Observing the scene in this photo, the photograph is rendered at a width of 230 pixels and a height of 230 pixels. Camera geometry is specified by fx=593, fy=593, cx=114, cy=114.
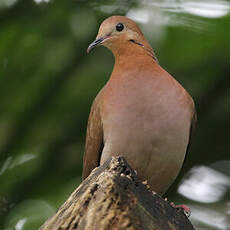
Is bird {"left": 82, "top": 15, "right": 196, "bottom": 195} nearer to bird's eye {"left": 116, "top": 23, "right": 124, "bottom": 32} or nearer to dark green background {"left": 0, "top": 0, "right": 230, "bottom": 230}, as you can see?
bird's eye {"left": 116, "top": 23, "right": 124, "bottom": 32}

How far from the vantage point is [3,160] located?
3359mm

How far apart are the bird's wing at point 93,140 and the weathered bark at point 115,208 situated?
148cm

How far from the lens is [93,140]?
10.8 ft

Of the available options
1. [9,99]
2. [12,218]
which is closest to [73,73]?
[9,99]

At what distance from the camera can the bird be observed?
10.0ft

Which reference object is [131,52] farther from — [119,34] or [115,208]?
[115,208]

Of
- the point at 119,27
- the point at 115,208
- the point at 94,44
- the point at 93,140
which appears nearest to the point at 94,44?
the point at 94,44

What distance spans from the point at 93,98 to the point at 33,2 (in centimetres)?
72

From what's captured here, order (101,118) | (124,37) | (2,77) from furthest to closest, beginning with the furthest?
(2,77) → (124,37) → (101,118)

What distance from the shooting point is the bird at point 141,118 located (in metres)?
3.05

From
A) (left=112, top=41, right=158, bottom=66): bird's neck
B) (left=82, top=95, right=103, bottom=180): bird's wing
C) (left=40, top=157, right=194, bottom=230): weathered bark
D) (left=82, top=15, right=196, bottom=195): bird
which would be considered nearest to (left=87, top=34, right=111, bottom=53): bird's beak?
(left=82, top=15, right=196, bottom=195): bird

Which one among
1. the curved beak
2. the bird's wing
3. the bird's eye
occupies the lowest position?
the bird's wing

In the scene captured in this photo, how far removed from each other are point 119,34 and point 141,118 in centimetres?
65

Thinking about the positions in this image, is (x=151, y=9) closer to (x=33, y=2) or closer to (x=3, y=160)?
(x=33, y=2)
